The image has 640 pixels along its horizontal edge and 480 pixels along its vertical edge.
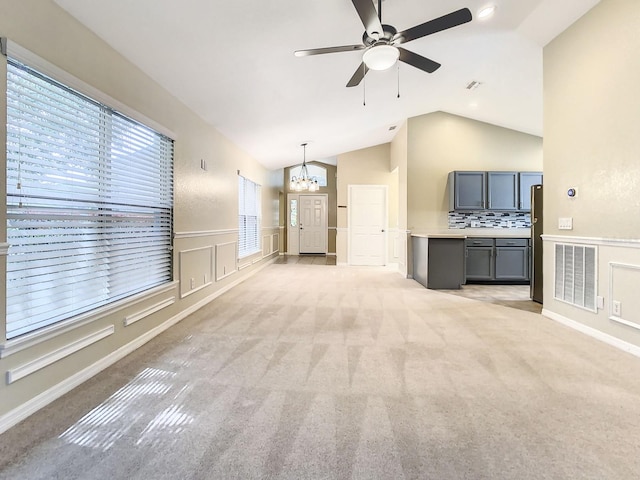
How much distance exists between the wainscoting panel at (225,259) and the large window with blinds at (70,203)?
5.28 feet

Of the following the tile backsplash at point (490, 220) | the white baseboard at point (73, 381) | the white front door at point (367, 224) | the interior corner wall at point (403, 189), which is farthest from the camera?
the white front door at point (367, 224)

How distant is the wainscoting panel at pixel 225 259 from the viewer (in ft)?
14.7

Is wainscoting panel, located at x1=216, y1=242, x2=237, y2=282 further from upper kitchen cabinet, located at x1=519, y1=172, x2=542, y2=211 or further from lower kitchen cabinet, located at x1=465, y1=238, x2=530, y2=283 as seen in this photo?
upper kitchen cabinet, located at x1=519, y1=172, x2=542, y2=211

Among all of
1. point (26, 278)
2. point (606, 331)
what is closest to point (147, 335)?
point (26, 278)

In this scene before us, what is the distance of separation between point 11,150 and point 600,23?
14.4 feet

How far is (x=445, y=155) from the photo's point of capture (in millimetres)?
5746

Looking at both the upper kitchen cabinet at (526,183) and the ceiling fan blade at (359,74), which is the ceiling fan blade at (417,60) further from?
the upper kitchen cabinet at (526,183)

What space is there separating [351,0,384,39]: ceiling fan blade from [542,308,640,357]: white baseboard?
10.0 feet

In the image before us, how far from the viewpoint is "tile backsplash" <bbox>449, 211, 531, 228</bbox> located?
223 inches

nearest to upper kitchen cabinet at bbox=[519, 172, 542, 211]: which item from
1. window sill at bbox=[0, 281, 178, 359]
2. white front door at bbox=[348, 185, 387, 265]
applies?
white front door at bbox=[348, 185, 387, 265]

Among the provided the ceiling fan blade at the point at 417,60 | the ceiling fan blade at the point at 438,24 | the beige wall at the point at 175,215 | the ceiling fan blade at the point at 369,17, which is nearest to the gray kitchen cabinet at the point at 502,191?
the ceiling fan blade at the point at 417,60

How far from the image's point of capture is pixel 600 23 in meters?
2.68

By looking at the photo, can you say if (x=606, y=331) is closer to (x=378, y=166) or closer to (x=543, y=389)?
(x=543, y=389)

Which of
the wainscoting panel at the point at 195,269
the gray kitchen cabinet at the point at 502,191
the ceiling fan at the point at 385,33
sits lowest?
the wainscoting panel at the point at 195,269
